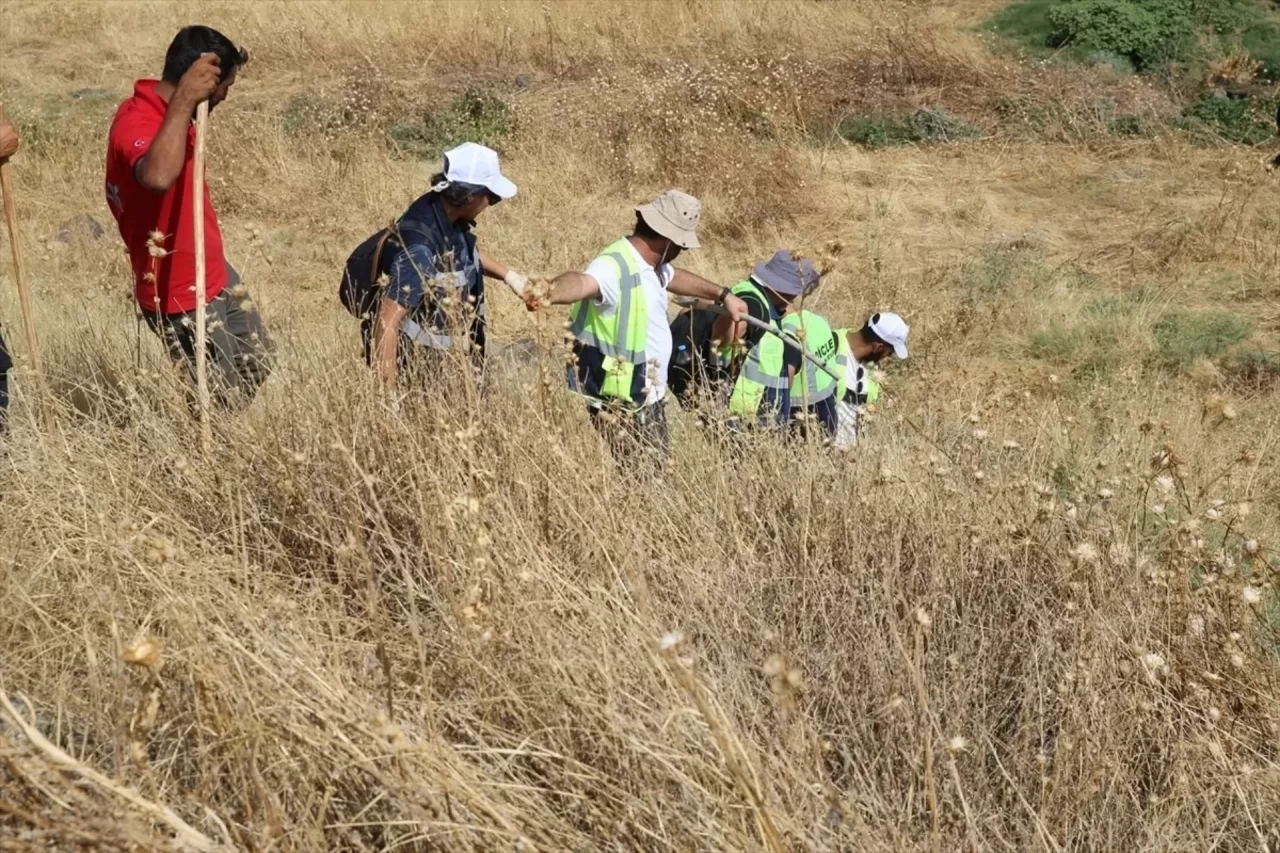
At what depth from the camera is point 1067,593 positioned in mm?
3051

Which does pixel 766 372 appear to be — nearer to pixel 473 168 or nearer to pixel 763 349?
pixel 763 349

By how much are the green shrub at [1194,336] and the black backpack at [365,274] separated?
4.99m

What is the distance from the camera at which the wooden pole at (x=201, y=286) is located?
11.5ft

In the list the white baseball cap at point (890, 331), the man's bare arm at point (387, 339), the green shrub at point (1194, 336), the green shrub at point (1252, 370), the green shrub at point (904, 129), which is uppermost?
the man's bare arm at point (387, 339)

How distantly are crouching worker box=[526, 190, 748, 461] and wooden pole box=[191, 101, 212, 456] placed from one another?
1.12m

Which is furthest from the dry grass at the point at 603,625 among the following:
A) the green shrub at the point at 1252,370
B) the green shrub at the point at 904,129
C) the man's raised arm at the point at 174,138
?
the green shrub at the point at 904,129

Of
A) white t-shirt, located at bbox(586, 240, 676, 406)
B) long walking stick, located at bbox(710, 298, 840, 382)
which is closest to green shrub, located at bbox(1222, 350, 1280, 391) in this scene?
long walking stick, located at bbox(710, 298, 840, 382)

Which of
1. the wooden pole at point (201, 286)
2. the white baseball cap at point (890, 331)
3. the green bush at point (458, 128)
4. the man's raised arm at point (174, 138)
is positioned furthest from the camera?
the green bush at point (458, 128)

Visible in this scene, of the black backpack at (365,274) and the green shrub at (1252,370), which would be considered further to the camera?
the green shrub at (1252,370)

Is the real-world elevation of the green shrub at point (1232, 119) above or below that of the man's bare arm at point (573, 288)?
below

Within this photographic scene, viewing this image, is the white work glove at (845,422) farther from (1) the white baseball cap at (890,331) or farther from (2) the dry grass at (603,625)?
(1) the white baseball cap at (890,331)

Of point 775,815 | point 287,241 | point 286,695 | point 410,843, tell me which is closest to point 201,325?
point 286,695

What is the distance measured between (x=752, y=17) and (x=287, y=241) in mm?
7624

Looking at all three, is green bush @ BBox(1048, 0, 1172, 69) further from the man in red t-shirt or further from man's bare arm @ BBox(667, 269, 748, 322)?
the man in red t-shirt
